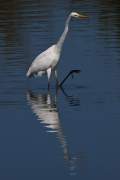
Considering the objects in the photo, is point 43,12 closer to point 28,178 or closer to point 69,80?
point 69,80

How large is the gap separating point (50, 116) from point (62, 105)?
1.04 metres

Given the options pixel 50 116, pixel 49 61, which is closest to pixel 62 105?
pixel 50 116

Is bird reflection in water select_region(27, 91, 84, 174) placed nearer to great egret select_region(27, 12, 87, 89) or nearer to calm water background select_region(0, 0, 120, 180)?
calm water background select_region(0, 0, 120, 180)

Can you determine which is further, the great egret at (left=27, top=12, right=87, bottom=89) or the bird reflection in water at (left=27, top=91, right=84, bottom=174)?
the great egret at (left=27, top=12, right=87, bottom=89)

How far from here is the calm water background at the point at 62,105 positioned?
41.0 ft

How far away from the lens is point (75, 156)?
12.8 meters

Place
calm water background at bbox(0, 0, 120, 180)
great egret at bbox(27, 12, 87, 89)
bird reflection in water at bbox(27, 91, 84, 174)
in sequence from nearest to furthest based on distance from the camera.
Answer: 1. calm water background at bbox(0, 0, 120, 180)
2. bird reflection in water at bbox(27, 91, 84, 174)
3. great egret at bbox(27, 12, 87, 89)

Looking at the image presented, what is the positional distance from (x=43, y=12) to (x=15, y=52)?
7.77 m

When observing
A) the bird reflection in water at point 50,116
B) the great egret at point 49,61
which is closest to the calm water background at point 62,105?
the bird reflection in water at point 50,116

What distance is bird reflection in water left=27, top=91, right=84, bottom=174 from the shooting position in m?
12.7

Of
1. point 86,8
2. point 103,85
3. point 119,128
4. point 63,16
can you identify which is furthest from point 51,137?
point 86,8

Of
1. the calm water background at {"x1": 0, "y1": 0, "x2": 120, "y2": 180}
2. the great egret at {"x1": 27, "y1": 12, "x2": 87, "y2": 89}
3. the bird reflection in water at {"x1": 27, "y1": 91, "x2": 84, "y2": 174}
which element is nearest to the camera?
the calm water background at {"x1": 0, "y1": 0, "x2": 120, "y2": 180}

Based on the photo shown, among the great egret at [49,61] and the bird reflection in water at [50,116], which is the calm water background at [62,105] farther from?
the great egret at [49,61]

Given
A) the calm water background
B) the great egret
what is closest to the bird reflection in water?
the calm water background
